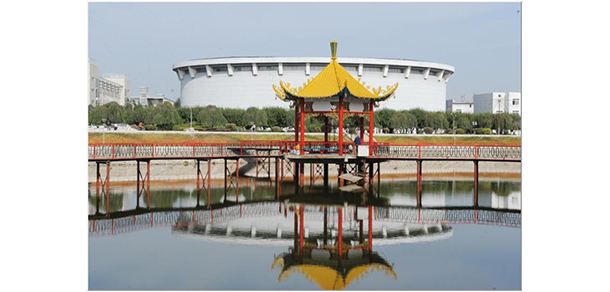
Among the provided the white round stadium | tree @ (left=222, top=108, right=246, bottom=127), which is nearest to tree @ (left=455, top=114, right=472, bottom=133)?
the white round stadium

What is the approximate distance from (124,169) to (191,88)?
3895 cm

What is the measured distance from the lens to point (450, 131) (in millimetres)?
Answer: 60469

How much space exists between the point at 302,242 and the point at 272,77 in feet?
181

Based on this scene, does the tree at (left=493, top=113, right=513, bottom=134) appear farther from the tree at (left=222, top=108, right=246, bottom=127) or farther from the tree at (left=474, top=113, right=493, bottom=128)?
the tree at (left=222, top=108, right=246, bottom=127)

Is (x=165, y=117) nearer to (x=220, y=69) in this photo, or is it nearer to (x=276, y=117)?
(x=276, y=117)

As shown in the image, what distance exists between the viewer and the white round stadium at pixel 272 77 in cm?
6875

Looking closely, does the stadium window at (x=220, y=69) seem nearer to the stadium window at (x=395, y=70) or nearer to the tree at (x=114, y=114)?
the tree at (x=114, y=114)

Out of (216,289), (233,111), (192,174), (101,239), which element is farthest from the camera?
(233,111)

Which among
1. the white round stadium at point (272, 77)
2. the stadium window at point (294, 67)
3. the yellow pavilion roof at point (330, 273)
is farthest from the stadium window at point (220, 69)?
the yellow pavilion roof at point (330, 273)

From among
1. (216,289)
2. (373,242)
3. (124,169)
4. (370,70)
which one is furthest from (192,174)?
(370,70)

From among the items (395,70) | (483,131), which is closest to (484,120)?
(483,131)

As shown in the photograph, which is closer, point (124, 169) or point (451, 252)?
point (451, 252)

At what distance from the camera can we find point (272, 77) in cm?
6944

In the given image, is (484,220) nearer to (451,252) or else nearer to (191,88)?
(451,252)
